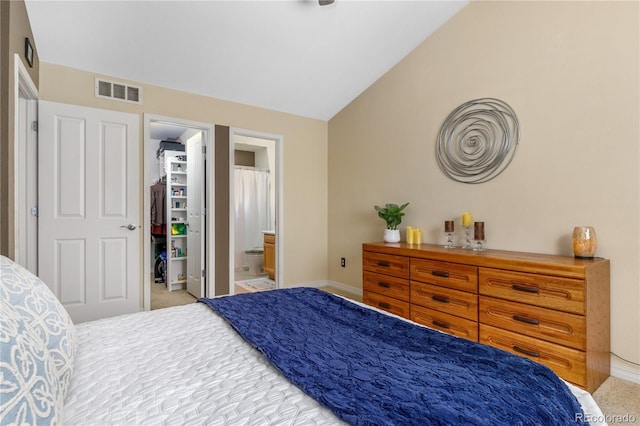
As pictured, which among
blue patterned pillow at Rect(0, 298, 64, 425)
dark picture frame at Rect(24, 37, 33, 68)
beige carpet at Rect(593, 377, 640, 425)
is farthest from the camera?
dark picture frame at Rect(24, 37, 33, 68)

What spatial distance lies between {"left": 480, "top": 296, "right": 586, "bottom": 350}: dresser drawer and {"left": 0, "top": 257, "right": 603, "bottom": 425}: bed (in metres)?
1.12

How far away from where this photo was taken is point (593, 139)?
2.30m

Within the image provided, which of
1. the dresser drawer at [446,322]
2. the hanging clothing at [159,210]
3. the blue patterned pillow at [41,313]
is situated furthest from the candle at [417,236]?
the hanging clothing at [159,210]

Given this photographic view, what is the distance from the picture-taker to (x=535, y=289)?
82.9 inches

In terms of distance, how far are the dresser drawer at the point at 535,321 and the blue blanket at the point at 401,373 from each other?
1.20 meters

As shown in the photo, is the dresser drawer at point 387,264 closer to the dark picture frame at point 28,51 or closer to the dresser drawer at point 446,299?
the dresser drawer at point 446,299

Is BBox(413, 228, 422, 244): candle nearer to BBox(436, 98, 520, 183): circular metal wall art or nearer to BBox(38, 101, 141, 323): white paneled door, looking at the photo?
BBox(436, 98, 520, 183): circular metal wall art

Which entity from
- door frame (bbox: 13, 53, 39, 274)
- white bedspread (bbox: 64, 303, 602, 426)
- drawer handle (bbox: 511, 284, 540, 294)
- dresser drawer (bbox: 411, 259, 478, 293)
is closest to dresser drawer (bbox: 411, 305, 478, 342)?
dresser drawer (bbox: 411, 259, 478, 293)

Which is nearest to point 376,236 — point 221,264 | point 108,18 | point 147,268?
point 221,264

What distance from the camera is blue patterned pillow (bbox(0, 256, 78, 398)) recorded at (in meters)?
0.83

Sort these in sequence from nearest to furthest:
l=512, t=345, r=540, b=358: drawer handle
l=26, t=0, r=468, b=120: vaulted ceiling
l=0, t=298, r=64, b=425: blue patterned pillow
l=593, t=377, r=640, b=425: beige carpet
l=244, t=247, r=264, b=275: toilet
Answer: l=0, t=298, r=64, b=425: blue patterned pillow, l=593, t=377, r=640, b=425: beige carpet, l=512, t=345, r=540, b=358: drawer handle, l=26, t=0, r=468, b=120: vaulted ceiling, l=244, t=247, r=264, b=275: toilet

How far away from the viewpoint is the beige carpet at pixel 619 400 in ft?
5.82

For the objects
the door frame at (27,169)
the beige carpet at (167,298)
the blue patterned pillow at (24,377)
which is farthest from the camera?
the beige carpet at (167,298)

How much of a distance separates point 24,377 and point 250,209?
6021 mm
